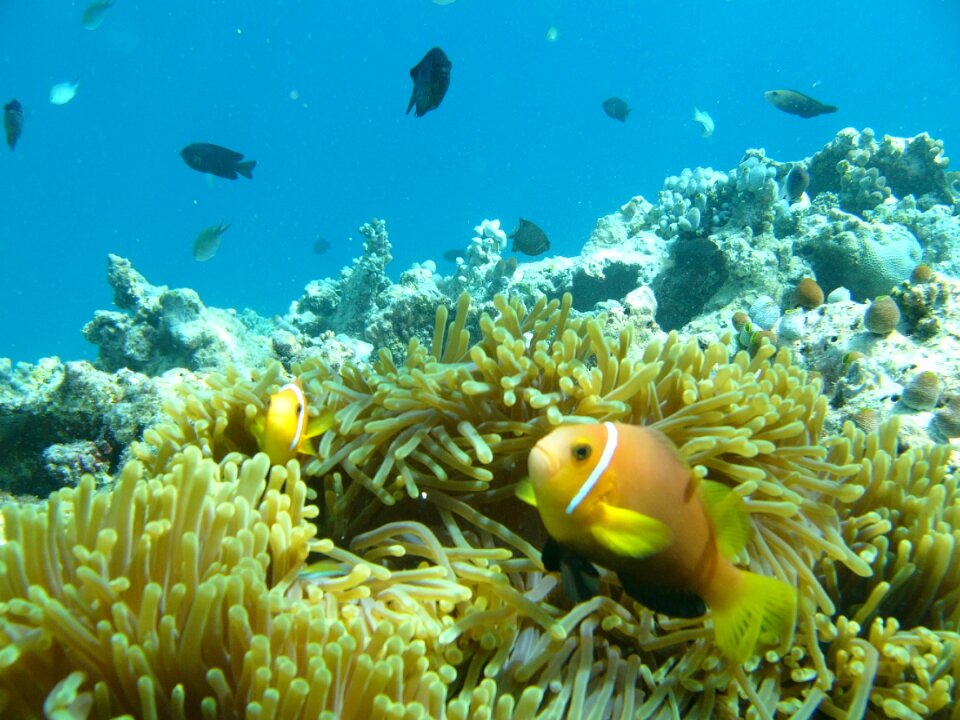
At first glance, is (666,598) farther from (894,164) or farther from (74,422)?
(894,164)

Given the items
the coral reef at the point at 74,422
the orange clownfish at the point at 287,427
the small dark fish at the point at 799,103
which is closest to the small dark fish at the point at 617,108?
the small dark fish at the point at 799,103

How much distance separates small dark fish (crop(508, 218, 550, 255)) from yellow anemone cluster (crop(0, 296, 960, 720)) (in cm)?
594

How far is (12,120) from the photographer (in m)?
7.91

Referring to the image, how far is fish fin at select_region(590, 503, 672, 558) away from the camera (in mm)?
1104

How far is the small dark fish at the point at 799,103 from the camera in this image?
9320 millimetres

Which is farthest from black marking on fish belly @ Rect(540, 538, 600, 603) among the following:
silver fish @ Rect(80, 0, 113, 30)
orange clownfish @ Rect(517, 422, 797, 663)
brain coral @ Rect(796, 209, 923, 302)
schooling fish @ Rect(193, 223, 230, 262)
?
silver fish @ Rect(80, 0, 113, 30)

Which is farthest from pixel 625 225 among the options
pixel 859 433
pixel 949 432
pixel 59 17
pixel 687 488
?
pixel 59 17

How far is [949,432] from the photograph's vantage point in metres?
2.82

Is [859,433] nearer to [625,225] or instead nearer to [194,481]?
[194,481]

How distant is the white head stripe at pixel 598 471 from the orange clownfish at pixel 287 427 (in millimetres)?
1022

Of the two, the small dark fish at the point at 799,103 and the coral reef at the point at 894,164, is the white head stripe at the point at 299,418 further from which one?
the coral reef at the point at 894,164

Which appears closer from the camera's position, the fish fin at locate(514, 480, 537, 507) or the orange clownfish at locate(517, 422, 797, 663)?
the orange clownfish at locate(517, 422, 797, 663)

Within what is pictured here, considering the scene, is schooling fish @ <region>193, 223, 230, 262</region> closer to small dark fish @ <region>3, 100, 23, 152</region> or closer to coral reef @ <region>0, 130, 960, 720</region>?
small dark fish @ <region>3, 100, 23, 152</region>

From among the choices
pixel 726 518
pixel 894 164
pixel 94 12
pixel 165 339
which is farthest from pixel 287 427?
pixel 94 12
